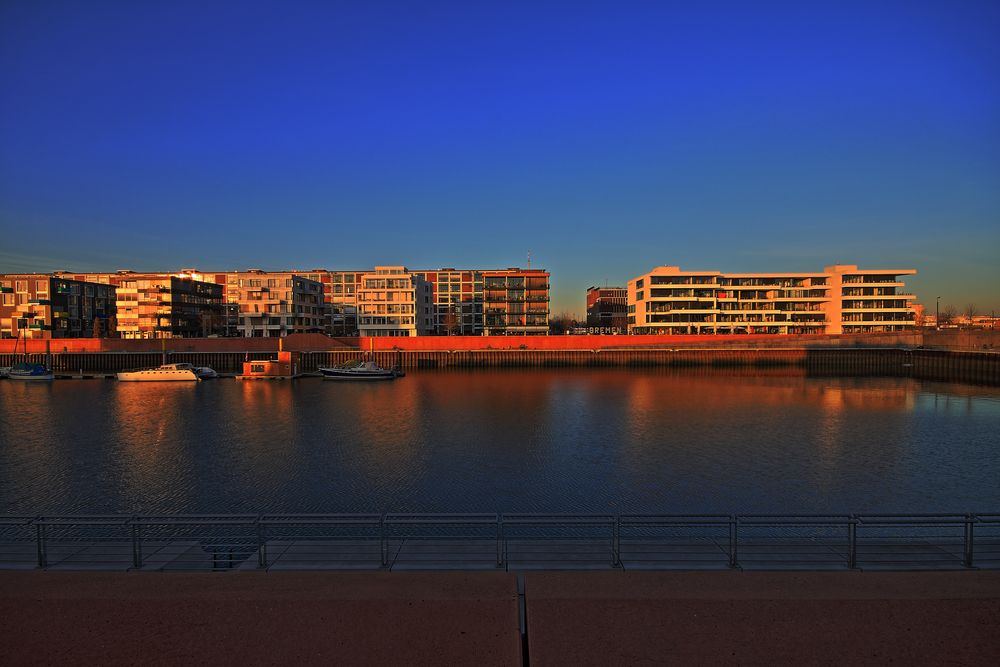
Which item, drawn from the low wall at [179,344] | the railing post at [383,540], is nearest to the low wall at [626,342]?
the low wall at [179,344]

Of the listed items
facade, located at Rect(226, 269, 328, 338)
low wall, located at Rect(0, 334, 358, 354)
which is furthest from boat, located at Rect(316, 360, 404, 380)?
facade, located at Rect(226, 269, 328, 338)

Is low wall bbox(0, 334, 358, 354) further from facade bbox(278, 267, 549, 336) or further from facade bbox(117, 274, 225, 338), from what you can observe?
facade bbox(278, 267, 549, 336)

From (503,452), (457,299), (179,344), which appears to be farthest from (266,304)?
(503,452)

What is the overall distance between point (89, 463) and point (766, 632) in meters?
31.0

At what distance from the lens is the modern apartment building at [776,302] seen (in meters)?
108

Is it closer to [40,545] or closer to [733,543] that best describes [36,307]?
[40,545]

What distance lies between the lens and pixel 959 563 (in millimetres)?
9375

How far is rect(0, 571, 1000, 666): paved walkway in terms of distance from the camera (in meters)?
6.54

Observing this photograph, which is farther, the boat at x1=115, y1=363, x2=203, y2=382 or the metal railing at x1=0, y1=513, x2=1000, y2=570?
the boat at x1=115, y1=363, x2=203, y2=382

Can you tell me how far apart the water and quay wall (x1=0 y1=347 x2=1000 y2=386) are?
27935mm

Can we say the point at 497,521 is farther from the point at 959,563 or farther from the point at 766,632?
the point at 959,563

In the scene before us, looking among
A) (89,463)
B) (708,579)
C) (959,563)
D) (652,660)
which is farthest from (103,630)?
(89,463)

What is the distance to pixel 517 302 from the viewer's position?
4360 inches

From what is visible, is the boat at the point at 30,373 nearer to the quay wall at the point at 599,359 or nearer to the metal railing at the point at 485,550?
the quay wall at the point at 599,359
